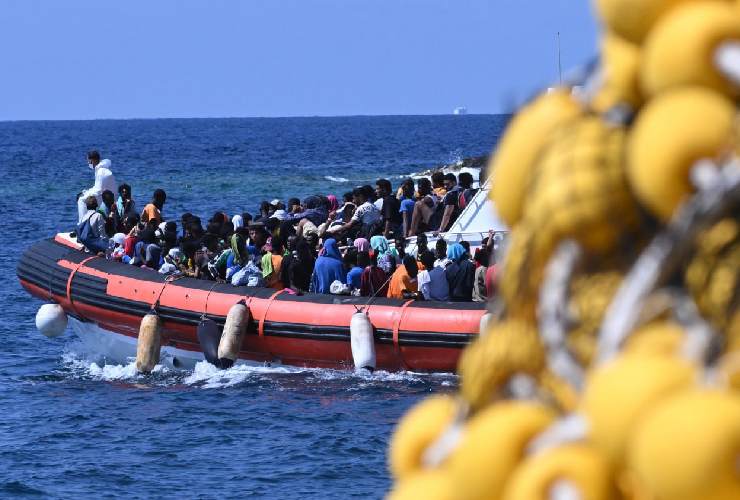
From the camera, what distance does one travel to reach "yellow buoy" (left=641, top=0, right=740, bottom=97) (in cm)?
205

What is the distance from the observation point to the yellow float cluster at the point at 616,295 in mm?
1938

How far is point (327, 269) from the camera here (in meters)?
12.2

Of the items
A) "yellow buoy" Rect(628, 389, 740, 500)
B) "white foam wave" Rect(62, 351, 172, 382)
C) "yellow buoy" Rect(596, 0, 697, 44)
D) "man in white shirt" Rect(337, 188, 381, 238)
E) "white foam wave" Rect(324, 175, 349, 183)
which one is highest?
"white foam wave" Rect(324, 175, 349, 183)

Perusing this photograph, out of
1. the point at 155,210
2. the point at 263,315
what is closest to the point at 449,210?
the point at 263,315

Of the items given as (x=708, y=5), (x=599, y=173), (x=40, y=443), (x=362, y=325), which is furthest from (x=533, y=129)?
(x=40, y=443)

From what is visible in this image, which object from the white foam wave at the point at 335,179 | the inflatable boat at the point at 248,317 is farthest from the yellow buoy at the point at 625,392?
the white foam wave at the point at 335,179

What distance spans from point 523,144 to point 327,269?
979 cm

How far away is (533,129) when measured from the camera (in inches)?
94.3

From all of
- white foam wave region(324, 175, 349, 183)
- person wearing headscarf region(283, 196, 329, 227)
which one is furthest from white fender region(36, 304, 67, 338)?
white foam wave region(324, 175, 349, 183)

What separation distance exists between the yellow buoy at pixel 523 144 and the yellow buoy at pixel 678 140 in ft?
1.05

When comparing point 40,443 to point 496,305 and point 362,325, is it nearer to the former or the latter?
point 362,325

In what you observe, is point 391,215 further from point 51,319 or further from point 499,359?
point 499,359

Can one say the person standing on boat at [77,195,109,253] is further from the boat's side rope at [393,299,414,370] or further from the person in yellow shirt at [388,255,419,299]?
the boat's side rope at [393,299,414,370]

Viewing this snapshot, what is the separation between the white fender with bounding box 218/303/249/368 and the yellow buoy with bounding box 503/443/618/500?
1011cm
